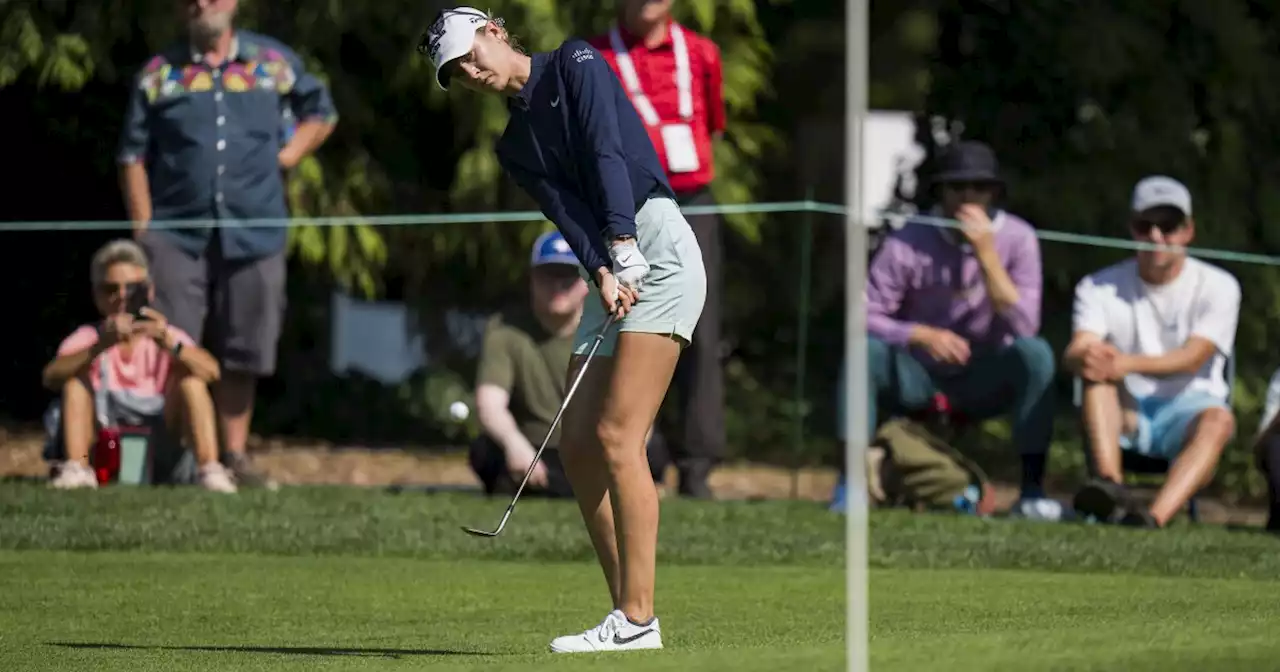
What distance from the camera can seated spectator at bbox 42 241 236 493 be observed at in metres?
12.1

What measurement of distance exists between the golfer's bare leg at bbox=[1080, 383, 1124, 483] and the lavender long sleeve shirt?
20.4 inches

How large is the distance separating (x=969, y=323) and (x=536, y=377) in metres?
1.96

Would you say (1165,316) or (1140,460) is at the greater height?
(1165,316)

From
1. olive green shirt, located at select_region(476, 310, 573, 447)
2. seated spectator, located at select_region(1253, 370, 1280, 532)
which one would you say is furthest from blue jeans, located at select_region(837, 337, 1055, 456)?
olive green shirt, located at select_region(476, 310, 573, 447)

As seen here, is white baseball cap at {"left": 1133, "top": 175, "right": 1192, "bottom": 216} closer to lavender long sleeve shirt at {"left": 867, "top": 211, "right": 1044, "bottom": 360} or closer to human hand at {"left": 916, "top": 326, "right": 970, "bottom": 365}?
lavender long sleeve shirt at {"left": 867, "top": 211, "right": 1044, "bottom": 360}

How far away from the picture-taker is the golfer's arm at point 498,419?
11.9m

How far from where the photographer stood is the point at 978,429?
12.8 m

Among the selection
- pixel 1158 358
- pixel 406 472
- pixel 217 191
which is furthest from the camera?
pixel 406 472

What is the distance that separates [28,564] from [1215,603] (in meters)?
4.19

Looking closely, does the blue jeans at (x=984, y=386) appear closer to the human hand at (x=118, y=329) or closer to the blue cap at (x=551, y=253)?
the blue cap at (x=551, y=253)

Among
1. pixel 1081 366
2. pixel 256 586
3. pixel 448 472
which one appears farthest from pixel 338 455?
pixel 256 586

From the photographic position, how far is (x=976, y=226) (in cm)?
1206

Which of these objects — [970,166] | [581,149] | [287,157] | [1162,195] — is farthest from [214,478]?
[581,149]

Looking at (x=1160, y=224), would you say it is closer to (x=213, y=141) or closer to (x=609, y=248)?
(x=213, y=141)
